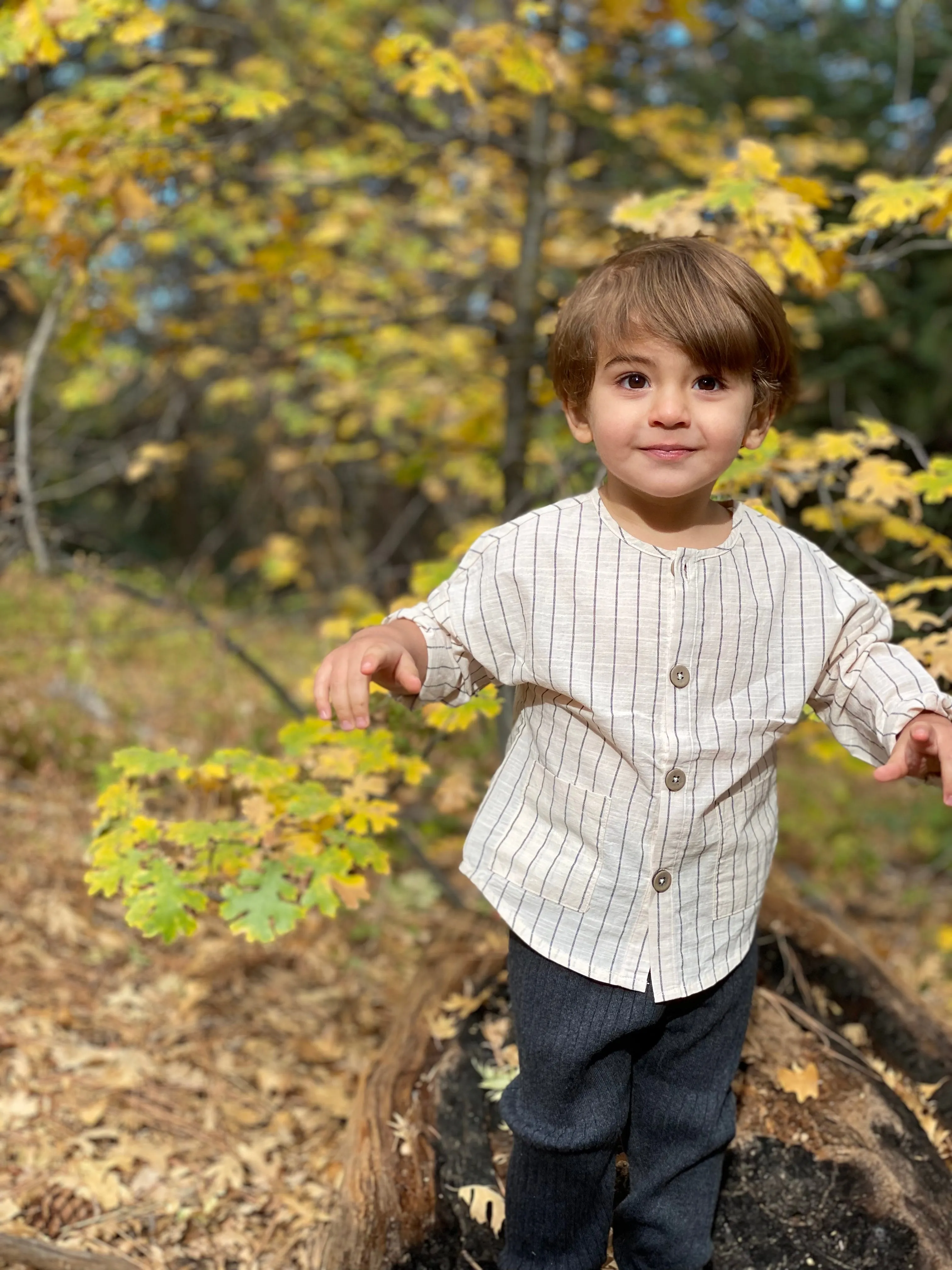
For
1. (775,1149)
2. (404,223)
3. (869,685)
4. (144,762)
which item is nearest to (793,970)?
(775,1149)

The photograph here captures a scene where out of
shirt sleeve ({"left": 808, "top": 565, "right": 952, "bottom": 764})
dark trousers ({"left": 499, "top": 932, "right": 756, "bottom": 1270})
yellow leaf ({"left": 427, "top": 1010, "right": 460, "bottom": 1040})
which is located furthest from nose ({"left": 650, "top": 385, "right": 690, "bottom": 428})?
yellow leaf ({"left": 427, "top": 1010, "right": 460, "bottom": 1040})

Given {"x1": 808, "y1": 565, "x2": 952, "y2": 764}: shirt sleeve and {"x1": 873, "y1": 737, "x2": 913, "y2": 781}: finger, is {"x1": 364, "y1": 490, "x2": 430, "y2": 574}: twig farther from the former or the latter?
{"x1": 873, "y1": 737, "x2": 913, "y2": 781}: finger

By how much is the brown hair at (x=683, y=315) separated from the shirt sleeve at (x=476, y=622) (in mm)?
311

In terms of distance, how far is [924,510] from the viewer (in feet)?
10.6

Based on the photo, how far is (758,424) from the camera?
5.76 ft

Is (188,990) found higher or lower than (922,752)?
lower

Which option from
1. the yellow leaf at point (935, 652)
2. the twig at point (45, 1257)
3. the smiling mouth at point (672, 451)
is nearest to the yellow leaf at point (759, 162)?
the yellow leaf at point (935, 652)

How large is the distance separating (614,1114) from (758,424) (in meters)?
1.22

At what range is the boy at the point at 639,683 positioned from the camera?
→ 5.11 feet

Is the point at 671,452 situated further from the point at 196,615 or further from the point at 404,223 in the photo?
the point at 404,223

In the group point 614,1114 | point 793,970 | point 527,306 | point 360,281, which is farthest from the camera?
point 360,281

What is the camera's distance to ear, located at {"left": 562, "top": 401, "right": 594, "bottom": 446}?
5.68 feet

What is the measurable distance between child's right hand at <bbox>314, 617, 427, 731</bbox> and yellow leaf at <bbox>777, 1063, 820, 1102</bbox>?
1457 mm

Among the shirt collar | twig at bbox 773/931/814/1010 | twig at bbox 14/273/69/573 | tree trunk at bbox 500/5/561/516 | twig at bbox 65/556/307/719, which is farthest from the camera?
tree trunk at bbox 500/5/561/516
